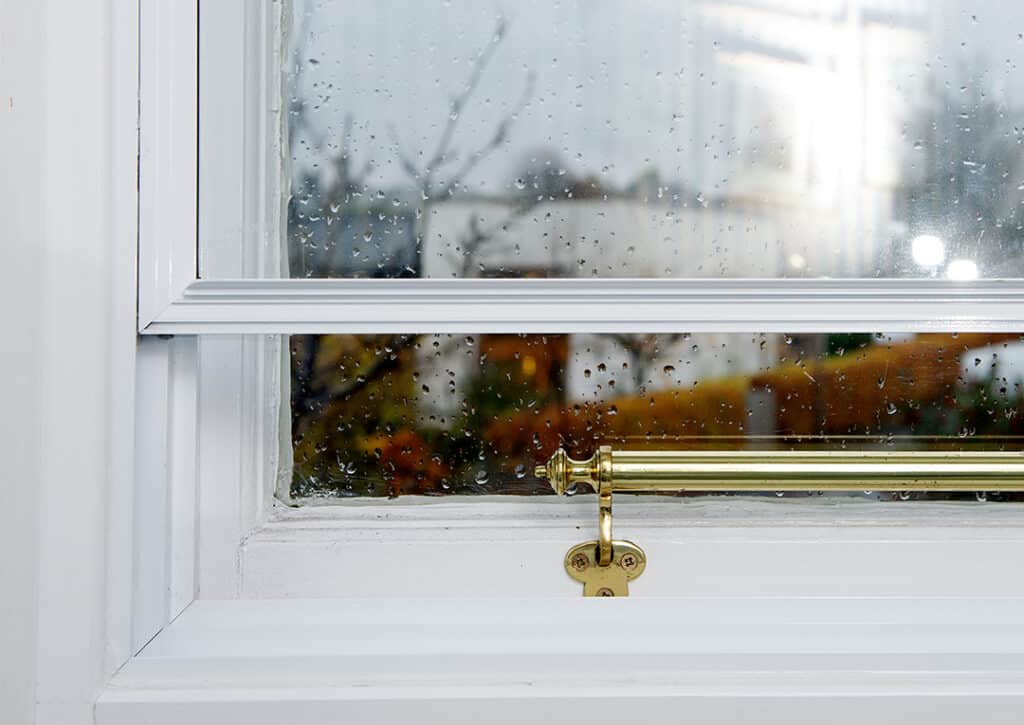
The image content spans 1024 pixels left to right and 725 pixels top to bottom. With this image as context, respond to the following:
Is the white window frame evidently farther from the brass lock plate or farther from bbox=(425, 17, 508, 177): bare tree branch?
bbox=(425, 17, 508, 177): bare tree branch

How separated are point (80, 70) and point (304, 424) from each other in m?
0.33

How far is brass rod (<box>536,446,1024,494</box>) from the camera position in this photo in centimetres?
65

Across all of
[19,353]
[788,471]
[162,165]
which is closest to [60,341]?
[19,353]

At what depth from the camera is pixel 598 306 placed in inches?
22.7

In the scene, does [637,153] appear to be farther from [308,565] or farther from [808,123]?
[308,565]

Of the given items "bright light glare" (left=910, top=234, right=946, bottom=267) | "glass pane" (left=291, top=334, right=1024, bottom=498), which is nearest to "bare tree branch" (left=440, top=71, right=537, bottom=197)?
"glass pane" (left=291, top=334, right=1024, bottom=498)

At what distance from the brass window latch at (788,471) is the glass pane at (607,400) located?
7 cm

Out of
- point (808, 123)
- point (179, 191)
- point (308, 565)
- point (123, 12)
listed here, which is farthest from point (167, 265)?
point (808, 123)

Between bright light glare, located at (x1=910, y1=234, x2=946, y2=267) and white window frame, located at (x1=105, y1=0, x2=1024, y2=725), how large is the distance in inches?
3.3

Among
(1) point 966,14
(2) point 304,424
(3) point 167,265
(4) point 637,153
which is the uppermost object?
(1) point 966,14

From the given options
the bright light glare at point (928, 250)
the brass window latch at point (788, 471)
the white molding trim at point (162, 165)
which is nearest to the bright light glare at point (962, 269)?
the bright light glare at point (928, 250)

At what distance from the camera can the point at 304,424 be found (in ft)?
2.40

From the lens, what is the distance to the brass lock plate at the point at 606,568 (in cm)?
69

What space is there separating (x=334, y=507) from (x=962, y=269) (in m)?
0.57
